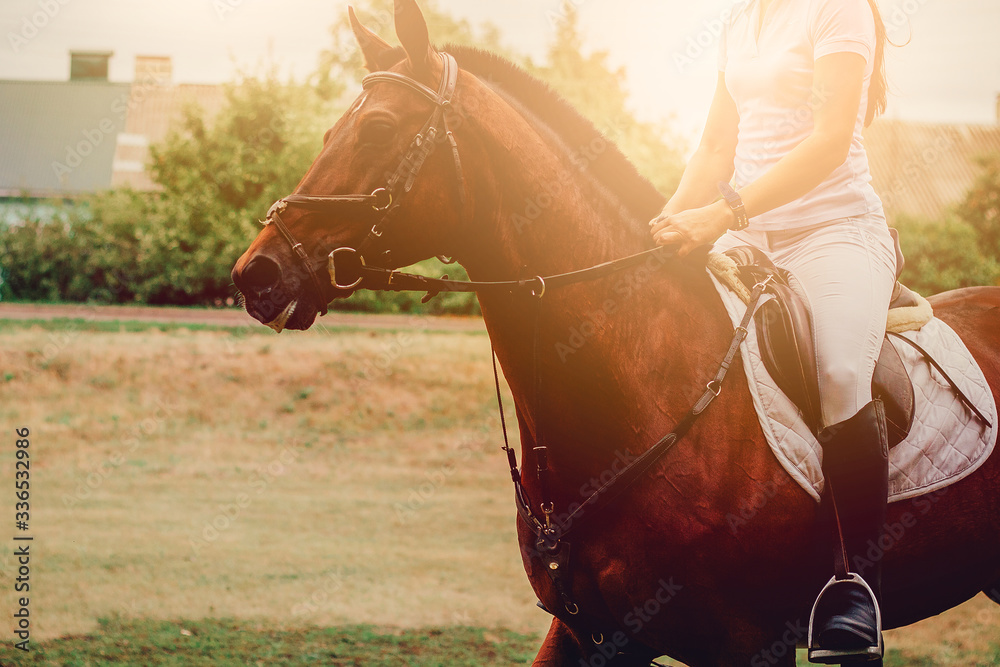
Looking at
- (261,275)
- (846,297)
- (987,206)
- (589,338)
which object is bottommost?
(589,338)

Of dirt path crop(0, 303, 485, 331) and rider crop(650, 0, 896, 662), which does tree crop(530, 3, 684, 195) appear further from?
rider crop(650, 0, 896, 662)

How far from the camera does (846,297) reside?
2512 mm

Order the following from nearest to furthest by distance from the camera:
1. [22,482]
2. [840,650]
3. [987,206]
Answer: [840,650]
[22,482]
[987,206]

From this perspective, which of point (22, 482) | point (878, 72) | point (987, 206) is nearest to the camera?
point (878, 72)

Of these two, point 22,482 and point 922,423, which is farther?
point 22,482

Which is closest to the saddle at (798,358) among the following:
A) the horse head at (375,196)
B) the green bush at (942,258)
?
the horse head at (375,196)

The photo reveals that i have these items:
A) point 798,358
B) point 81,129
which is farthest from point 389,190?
point 81,129

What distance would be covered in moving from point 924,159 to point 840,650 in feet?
114

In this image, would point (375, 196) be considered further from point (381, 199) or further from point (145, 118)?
point (145, 118)

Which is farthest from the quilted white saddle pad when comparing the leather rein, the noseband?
the noseband

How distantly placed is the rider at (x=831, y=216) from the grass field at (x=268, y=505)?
141 inches

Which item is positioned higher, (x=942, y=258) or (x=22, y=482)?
(x=942, y=258)

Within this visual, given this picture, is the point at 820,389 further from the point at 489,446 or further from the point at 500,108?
the point at 489,446

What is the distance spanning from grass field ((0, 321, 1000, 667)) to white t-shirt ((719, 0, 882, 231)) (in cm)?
397
